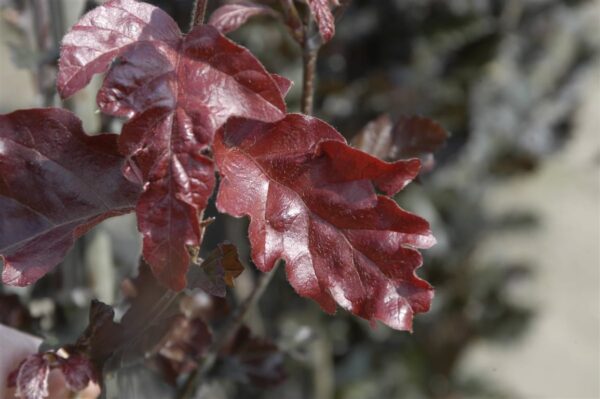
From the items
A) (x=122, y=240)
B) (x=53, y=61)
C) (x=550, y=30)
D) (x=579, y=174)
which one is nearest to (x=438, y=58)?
(x=550, y=30)

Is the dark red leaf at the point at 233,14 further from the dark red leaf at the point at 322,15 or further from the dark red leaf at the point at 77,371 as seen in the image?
the dark red leaf at the point at 77,371

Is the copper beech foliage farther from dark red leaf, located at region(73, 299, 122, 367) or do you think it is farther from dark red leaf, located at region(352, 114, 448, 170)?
dark red leaf, located at region(352, 114, 448, 170)

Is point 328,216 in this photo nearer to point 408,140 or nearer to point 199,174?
point 199,174

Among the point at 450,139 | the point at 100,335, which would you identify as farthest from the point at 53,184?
the point at 450,139

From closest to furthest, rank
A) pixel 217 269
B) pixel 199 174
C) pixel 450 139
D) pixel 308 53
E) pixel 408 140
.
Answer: pixel 199 174 → pixel 217 269 → pixel 308 53 → pixel 408 140 → pixel 450 139

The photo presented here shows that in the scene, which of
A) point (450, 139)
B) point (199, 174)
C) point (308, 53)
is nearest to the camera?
point (199, 174)
